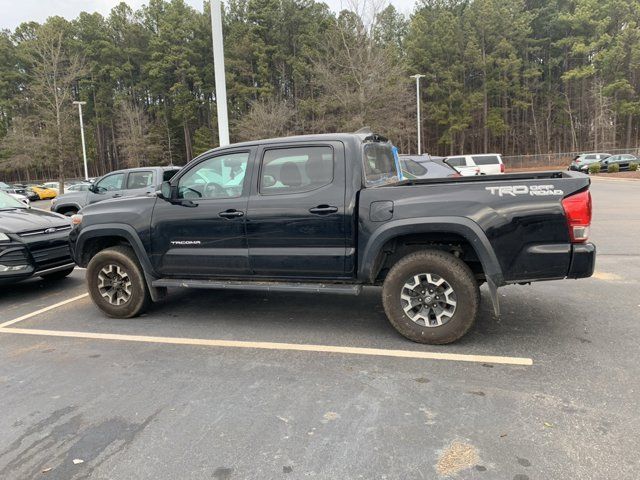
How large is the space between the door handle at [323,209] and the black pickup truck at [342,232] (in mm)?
10

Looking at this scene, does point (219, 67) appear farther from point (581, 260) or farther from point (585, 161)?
point (585, 161)

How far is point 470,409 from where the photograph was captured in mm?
3344

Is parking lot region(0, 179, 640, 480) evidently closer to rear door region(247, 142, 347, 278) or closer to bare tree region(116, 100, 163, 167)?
rear door region(247, 142, 347, 278)

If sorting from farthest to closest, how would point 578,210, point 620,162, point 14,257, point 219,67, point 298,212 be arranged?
1. point 620,162
2. point 219,67
3. point 14,257
4. point 298,212
5. point 578,210

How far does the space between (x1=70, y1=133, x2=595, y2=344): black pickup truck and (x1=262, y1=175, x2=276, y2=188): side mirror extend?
24 millimetres

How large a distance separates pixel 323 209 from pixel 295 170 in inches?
21.8

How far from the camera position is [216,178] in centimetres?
529

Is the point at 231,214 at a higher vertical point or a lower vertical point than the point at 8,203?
lower

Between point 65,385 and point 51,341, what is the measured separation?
132 centimetres

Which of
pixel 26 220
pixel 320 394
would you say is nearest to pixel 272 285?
pixel 320 394

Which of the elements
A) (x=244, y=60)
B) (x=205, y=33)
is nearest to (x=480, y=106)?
(x=244, y=60)

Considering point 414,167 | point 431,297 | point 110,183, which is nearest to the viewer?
point 431,297

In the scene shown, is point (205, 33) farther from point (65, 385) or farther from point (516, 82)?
point (65, 385)

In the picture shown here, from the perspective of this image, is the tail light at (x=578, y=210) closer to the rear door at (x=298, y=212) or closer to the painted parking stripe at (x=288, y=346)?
the painted parking stripe at (x=288, y=346)
